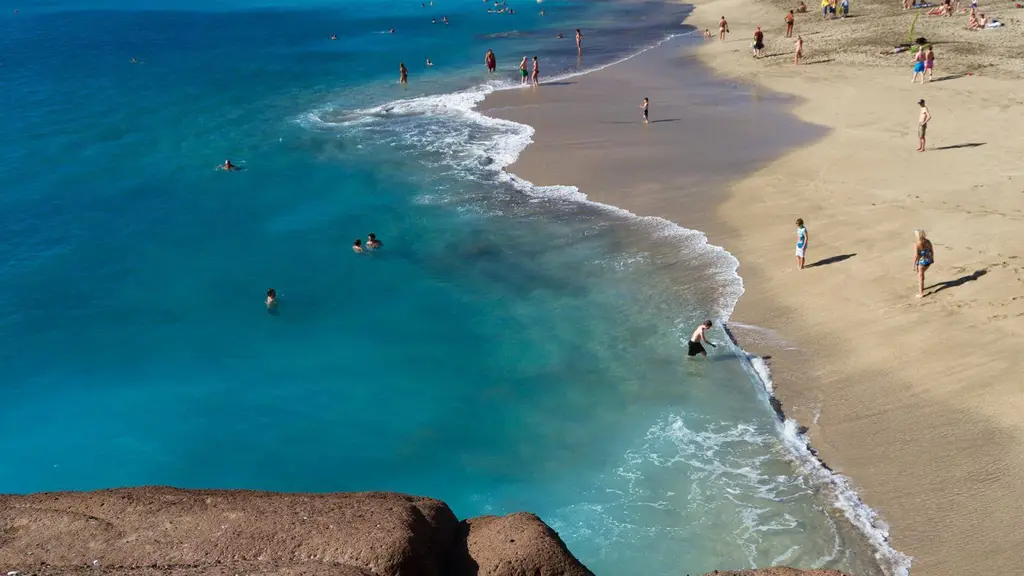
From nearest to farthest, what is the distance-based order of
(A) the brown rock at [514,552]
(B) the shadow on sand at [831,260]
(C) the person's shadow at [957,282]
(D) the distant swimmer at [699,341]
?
(A) the brown rock at [514,552], (D) the distant swimmer at [699,341], (C) the person's shadow at [957,282], (B) the shadow on sand at [831,260]

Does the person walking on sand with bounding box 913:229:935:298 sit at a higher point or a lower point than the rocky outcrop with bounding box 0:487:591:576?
lower

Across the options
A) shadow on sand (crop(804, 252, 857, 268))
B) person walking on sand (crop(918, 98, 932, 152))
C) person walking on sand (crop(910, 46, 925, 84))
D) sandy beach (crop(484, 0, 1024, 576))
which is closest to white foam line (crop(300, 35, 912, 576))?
sandy beach (crop(484, 0, 1024, 576))

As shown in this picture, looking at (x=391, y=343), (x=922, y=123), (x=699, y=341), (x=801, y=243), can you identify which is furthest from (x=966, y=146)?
Answer: (x=391, y=343)

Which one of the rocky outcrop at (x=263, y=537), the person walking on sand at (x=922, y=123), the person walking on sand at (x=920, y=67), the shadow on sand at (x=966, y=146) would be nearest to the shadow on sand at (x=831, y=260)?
the person walking on sand at (x=922, y=123)

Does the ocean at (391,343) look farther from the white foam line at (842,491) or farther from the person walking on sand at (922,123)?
the person walking on sand at (922,123)

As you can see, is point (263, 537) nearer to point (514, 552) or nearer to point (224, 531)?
point (224, 531)

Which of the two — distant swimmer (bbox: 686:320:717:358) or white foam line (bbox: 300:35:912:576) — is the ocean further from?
distant swimmer (bbox: 686:320:717:358)
